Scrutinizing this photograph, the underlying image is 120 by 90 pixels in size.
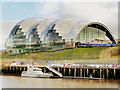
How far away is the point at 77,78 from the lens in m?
38.6

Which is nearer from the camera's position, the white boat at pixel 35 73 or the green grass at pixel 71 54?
the white boat at pixel 35 73

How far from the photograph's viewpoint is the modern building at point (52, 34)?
6116 centimetres

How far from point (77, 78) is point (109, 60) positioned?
13604 millimetres

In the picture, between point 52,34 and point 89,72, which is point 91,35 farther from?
point 89,72

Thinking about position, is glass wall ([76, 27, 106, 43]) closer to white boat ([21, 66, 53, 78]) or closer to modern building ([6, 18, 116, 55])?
modern building ([6, 18, 116, 55])

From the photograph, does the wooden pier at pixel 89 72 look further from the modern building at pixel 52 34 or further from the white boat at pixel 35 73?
the modern building at pixel 52 34

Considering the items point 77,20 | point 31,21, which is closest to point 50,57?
point 77,20

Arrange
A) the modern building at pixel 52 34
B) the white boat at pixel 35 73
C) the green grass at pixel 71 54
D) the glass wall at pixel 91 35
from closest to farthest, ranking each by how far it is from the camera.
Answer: the white boat at pixel 35 73
the green grass at pixel 71 54
the modern building at pixel 52 34
the glass wall at pixel 91 35

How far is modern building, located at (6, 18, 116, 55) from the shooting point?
61.2 meters

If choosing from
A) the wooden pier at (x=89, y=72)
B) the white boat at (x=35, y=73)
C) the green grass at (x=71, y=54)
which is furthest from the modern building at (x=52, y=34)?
the white boat at (x=35, y=73)

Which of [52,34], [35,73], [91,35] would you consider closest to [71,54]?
[52,34]

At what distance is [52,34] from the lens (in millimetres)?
63188

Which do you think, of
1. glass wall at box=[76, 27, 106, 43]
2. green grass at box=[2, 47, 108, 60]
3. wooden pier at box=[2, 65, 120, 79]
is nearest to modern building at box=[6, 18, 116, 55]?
glass wall at box=[76, 27, 106, 43]

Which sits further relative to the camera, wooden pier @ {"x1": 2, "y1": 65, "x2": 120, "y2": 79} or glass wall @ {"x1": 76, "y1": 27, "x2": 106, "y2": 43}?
glass wall @ {"x1": 76, "y1": 27, "x2": 106, "y2": 43}
